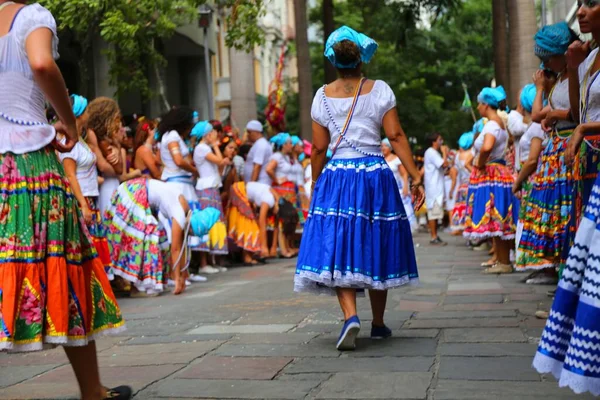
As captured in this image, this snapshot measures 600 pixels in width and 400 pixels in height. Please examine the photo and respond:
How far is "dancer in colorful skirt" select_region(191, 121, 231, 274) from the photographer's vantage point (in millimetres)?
13219

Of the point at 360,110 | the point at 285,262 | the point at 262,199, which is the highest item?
the point at 360,110

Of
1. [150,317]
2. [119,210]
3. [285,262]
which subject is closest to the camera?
[150,317]

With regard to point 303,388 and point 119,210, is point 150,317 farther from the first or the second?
point 303,388

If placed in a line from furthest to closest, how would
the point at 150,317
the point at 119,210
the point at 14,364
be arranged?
1. the point at 119,210
2. the point at 150,317
3. the point at 14,364

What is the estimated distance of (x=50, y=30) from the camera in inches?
167

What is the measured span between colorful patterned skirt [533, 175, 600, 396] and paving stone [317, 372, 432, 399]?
1138 mm

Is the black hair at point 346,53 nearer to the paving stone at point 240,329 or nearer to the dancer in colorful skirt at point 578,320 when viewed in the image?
the paving stone at point 240,329

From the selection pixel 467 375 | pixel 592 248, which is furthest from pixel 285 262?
pixel 592 248

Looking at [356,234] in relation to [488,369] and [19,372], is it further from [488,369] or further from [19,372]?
[19,372]

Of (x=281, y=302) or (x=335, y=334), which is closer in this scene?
(x=335, y=334)

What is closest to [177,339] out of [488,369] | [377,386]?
[377,386]

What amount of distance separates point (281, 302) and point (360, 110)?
2.90 meters

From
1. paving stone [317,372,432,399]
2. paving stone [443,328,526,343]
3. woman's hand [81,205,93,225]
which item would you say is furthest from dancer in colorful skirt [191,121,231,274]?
paving stone [317,372,432,399]

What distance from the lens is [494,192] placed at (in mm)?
11617
